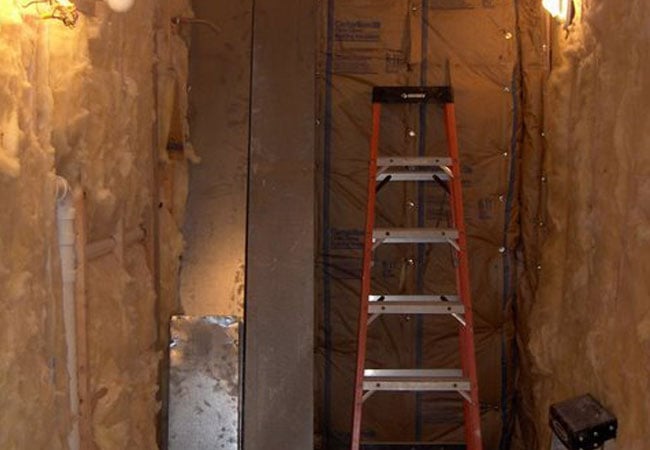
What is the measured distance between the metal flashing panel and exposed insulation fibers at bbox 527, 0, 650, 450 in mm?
1159

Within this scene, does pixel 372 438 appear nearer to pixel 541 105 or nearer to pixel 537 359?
pixel 537 359

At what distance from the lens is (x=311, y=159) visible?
3.21m

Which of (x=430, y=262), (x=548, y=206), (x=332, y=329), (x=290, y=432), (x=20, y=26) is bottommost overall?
(x=290, y=432)

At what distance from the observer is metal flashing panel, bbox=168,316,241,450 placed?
2.97m

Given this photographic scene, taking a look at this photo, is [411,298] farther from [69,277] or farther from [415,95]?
[69,277]

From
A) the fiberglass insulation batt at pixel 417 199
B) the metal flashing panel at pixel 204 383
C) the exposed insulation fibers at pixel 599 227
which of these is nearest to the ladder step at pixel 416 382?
the exposed insulation fibers at pixel 599 227

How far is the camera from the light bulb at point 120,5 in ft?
7.48

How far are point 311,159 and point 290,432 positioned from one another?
105 centimetres

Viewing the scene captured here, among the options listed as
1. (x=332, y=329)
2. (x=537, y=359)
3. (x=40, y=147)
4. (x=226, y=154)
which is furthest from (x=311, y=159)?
(x=40, y=147)

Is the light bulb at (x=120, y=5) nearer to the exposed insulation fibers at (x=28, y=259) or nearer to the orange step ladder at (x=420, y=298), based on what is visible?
the exposed insulation fibers at (x=28, y=259)

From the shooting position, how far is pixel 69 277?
6.33 ft

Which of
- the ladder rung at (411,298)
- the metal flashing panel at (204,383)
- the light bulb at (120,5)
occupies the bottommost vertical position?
the metal flashing panel at (204,383)

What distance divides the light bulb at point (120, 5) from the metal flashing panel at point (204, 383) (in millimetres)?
1169

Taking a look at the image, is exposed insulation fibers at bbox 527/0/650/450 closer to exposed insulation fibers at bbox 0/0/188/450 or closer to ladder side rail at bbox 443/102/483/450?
ladder side rail at bbox 443/102/483/450
